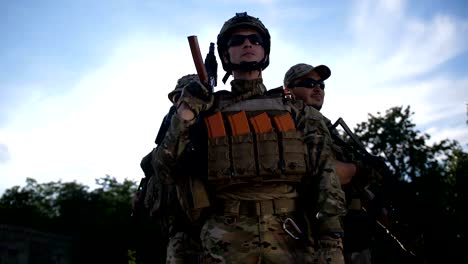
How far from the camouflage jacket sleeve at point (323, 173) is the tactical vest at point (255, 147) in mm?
97

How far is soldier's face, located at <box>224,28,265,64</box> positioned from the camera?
12.4ft

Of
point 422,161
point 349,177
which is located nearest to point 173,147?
point 349,177

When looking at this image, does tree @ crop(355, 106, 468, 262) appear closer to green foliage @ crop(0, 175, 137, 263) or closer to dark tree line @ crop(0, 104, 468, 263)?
dark tree line @ crop(0, 104, 468, 263)

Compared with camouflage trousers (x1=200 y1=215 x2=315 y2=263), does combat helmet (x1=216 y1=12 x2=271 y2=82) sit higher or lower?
higher

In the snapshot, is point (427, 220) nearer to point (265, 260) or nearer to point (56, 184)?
point (265, 260)

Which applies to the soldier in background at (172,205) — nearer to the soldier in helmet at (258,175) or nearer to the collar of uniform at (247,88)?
the soldier in helmet at (258,175)

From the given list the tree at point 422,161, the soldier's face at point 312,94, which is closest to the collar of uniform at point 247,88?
the soldier's face at point 312,94

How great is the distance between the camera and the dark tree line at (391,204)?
6.70m

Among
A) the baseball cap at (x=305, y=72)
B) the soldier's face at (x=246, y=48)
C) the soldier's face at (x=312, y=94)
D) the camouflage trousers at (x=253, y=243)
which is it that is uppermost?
the baseball cap at (x=305, y=72)

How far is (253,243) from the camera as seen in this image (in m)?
3.06

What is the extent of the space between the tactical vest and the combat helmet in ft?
1.55

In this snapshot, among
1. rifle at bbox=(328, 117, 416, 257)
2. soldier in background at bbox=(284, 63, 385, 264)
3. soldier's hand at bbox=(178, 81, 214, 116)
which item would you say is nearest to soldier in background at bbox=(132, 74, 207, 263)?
soldier's hand at bbox=(178, 81, 214, 116)

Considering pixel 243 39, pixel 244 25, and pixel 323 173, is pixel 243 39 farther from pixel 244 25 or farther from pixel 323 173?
pixel 323 173

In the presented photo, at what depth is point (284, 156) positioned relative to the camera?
10.6 ft
